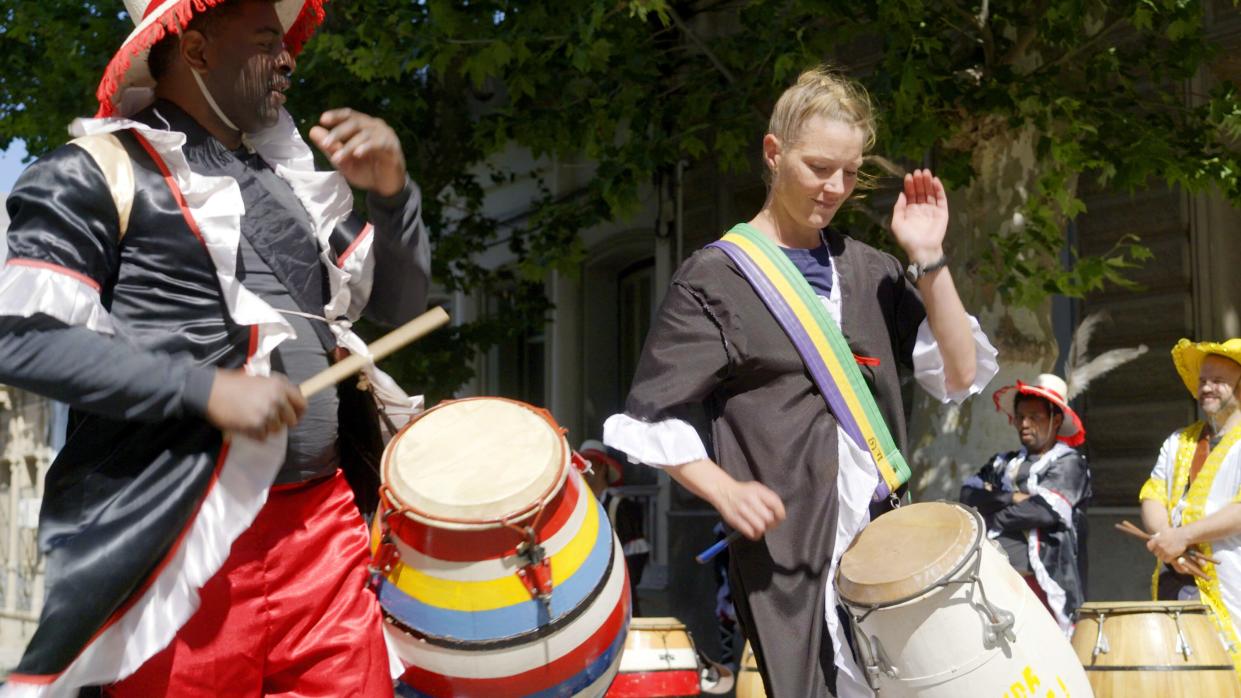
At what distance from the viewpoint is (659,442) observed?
11.0ft

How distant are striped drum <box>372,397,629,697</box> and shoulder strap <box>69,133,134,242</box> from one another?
0.65 metres

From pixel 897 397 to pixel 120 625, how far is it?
179 cm

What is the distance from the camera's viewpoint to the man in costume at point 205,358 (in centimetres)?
251

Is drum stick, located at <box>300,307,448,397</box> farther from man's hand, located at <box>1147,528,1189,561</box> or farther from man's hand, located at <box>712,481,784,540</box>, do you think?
man's hand, located at <box>1147,528,1189,561</box>

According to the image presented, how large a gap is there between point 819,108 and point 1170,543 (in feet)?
12.5

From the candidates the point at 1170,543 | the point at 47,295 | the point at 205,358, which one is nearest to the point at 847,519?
the point at 205,358

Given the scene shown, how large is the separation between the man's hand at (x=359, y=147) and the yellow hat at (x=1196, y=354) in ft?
16.5

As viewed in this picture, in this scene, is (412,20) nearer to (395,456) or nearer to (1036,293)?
(1036,293)

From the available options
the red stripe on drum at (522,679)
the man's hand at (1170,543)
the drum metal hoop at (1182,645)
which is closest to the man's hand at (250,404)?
the red stripe on drum at (522,679)

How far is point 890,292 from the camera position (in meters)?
3.70

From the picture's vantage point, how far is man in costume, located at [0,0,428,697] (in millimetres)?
2506

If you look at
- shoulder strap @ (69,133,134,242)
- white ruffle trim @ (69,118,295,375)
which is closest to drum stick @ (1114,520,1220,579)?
white ruffle trim @ (69,118,295,375)

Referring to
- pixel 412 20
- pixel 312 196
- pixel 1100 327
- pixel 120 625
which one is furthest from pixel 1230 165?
pixel 120 625

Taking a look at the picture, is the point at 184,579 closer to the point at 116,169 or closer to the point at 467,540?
the point at 467,540
